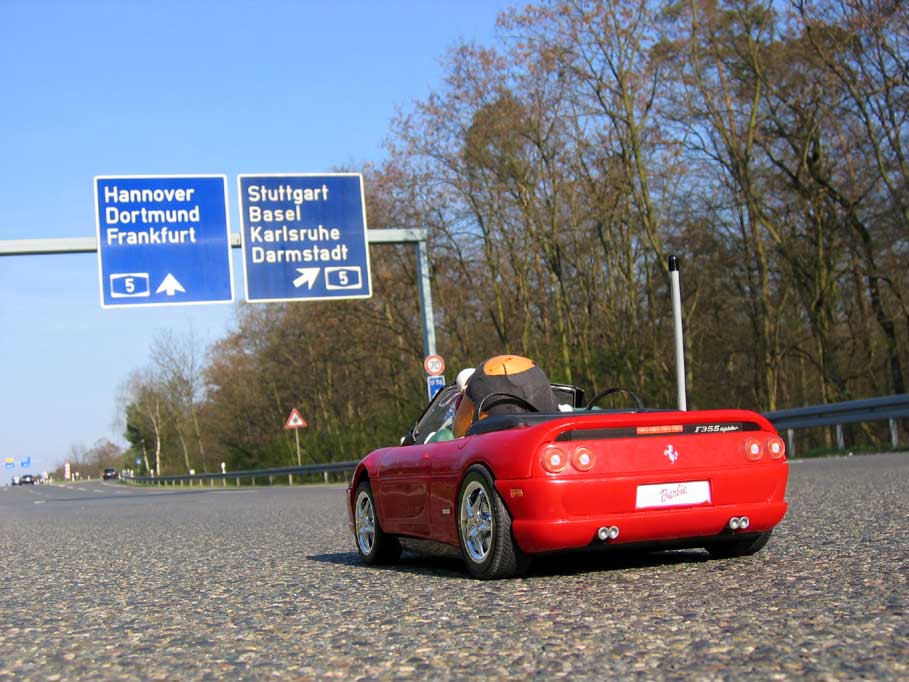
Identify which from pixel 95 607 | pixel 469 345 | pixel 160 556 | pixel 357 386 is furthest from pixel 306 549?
pixel 357 386

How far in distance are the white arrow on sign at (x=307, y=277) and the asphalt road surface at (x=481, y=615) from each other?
1373 cm

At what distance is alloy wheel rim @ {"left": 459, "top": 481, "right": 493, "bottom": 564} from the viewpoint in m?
6.17

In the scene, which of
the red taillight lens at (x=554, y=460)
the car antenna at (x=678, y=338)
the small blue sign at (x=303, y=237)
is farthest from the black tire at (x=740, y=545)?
the small blue sign at (x=303, y=237)

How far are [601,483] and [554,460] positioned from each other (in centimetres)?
27

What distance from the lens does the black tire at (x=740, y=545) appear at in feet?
21.4

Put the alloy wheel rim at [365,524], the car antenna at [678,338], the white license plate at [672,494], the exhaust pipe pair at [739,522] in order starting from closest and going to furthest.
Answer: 1. the white license plate at [672,494]
2. the exhaust pipe pair at [739,522]
3. the alloy wheel rim at [365,524]
4. the car antenna at [678,338]

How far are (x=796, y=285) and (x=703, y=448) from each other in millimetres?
27251

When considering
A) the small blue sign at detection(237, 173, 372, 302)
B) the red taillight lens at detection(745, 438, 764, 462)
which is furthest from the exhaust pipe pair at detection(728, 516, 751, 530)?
the small blue sign at detection(237, 173, 372, 302)

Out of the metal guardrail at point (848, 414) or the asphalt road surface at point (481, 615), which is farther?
the metal guardrail at point (848, 414)

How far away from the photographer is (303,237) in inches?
895

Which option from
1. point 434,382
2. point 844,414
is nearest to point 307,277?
point 434,382

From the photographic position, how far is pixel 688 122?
30.5 meters

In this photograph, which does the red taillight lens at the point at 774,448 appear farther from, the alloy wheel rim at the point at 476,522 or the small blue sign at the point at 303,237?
the small blue sign at the point at 303,237

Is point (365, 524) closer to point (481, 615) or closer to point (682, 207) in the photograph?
point (481, 615)
